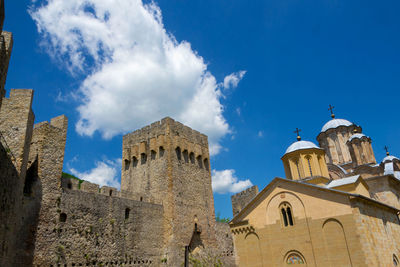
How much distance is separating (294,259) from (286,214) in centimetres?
217

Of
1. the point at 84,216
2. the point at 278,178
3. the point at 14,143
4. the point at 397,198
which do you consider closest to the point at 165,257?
the point at 84,216

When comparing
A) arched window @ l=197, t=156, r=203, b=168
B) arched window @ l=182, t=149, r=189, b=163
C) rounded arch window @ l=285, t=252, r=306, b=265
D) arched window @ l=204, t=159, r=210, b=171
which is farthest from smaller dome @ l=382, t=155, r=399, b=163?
arched window @ l=182, t=149, r=189, b=163

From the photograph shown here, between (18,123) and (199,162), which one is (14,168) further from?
(199,162)

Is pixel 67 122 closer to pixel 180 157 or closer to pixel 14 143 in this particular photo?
pixel 14 143

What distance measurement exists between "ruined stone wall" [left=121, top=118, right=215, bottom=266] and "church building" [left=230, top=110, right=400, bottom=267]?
3.96m

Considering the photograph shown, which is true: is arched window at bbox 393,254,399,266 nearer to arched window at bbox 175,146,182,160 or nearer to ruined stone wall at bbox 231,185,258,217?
ruined stone wall at bbox 231,185,258,217

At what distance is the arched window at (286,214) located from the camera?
51.7 ft

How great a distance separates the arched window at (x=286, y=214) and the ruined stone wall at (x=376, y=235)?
3.19 metres

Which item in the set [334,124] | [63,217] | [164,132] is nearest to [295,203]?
[164,132]

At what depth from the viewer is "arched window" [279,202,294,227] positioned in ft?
51.7

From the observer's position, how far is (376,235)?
14.0 meters

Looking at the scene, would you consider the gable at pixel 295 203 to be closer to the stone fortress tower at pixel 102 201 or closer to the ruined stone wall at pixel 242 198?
the stone fortress tower at pixel 102 201

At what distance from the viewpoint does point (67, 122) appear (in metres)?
16.1

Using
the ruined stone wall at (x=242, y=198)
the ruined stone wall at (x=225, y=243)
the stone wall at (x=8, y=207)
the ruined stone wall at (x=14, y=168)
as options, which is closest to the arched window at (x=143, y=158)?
the ruined stone wall at (x=225, y=243)
